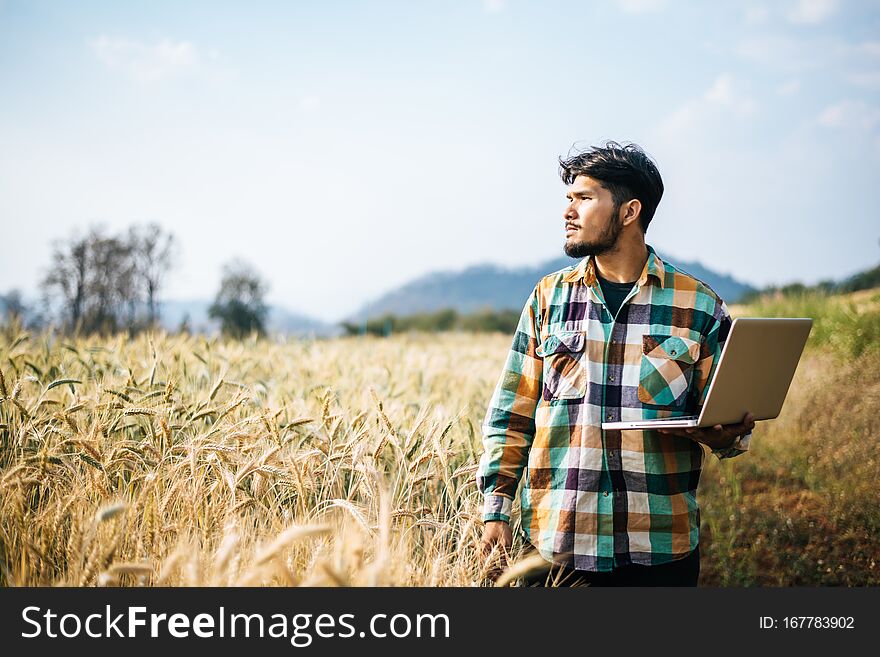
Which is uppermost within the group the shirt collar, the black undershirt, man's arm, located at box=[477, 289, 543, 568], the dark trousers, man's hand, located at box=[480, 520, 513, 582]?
the shirt collar

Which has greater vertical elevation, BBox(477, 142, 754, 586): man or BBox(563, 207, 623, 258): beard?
BBox(563, 207, 623, 258): beard

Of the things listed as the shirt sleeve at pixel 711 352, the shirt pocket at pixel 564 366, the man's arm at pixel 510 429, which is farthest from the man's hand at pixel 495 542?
the shirt sleeve at pixel 711 352

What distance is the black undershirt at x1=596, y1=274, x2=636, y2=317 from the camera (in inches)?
90.8

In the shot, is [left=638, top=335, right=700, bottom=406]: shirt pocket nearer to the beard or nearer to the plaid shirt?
the plaid shirt

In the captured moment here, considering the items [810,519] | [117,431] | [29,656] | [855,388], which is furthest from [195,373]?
[855,388]

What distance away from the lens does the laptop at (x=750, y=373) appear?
190 cm

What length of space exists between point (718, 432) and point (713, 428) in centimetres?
2

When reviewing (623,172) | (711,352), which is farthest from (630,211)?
(711,352)

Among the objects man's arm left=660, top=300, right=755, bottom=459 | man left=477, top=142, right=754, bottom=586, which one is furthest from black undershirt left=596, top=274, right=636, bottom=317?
man's arm left=660, top=300, right=755, bottom=459

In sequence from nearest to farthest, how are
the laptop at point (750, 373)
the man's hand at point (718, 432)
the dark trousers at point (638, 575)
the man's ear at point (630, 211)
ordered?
the laptop at point (750, 373), the man's hand at point (718, 432), the dark trousers at point (638, 575), the man's ear at point (630, 211)

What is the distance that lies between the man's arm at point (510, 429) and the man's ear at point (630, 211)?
1.19 feet

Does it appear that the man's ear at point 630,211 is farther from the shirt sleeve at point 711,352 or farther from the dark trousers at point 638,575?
the dark trousers at point 638,575

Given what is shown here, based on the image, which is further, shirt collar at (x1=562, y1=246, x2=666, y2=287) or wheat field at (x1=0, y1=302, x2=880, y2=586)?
shirt collar at (x1=562, y1=246, x2=666, y2=287)

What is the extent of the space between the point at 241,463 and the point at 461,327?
38.1 ft
